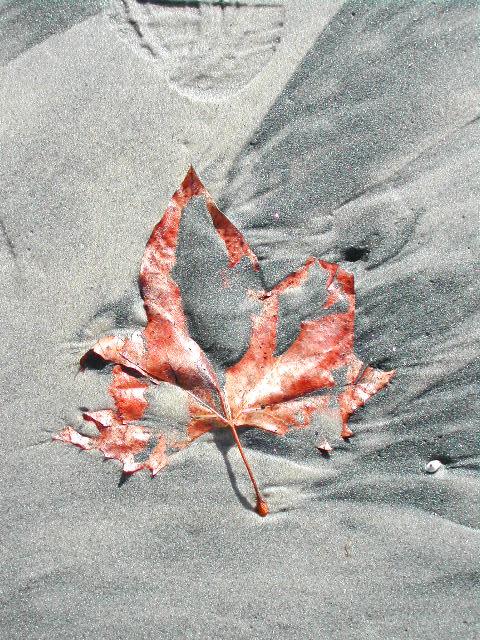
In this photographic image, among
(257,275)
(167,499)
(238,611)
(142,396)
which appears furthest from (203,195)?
(238,611)

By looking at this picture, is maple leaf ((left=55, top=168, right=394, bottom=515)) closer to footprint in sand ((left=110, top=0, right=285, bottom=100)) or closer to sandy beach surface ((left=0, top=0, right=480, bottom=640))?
sandy beach surface ((left=0, top=0, right=480, bottom=640))

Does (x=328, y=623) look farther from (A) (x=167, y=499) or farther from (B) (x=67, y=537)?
(B) (x=67, y=537)

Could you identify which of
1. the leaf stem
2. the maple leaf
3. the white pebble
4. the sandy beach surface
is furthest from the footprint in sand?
the white pebble

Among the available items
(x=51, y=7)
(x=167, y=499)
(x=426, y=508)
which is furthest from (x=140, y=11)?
(x=426, y=508)

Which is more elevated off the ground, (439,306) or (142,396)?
(142,396)

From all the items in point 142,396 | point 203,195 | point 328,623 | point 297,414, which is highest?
point 203,195

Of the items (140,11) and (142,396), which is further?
(140,11)
